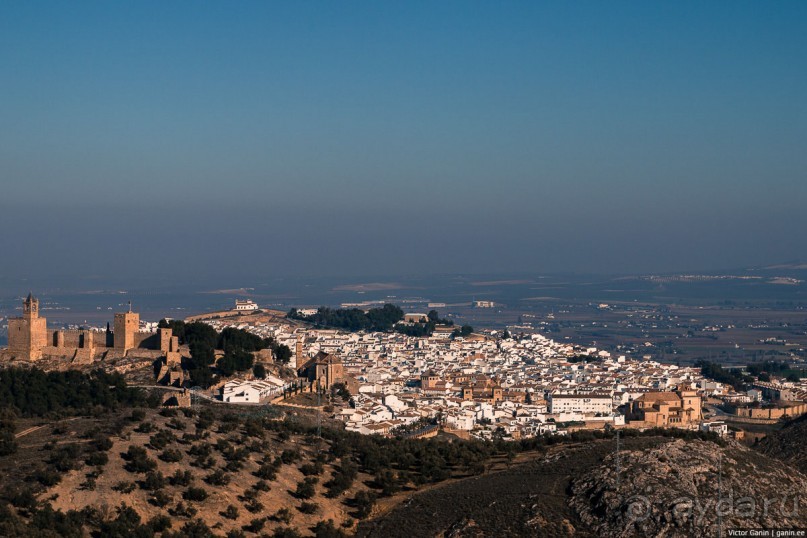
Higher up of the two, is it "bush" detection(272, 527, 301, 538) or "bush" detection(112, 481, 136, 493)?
"bush" detection(112, 481, 136, 493)

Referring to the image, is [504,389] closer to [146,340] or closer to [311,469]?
[146,340]

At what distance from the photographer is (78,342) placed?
1608 inches

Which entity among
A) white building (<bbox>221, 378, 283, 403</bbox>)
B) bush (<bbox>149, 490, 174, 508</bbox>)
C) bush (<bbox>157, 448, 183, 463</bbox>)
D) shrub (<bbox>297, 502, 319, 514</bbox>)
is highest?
bush (<bbox>157, 448, 183, 463</bbox>)

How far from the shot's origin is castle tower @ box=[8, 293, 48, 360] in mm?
40375

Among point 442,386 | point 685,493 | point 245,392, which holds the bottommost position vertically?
point 442,386

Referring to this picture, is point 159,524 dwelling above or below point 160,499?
below

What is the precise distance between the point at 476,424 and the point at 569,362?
2229cm

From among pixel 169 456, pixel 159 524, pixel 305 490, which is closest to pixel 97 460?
pixel 169 456

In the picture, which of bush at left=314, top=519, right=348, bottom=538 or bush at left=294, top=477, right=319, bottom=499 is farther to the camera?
bush at left=294, top=477, right=319, bottom=499

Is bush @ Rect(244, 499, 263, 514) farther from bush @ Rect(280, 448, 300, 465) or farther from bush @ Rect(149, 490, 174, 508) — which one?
bush @ Rect(280, 448, 300, 465)

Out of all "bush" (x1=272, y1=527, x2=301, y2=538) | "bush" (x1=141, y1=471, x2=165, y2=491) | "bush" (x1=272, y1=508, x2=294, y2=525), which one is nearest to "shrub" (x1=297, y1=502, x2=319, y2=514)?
"bush" (x1=272, y1=508, x2=294, y2=525)

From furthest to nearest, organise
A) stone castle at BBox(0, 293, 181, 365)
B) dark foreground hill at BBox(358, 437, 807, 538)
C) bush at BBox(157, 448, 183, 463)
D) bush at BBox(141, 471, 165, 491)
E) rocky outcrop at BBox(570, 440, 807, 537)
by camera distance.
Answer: stone castle at BBox(0, 293, 181, 365)
bush at BBox(157, 448, 183, 463)
bush at BBox(141, 471, 165, 491)
dark foreground hill at BBox(358, 437, 807, 538)
rocky outcrop at BBox(570, 440, 807, 537)

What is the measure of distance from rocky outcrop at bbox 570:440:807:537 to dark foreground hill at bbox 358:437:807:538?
16 millimetres

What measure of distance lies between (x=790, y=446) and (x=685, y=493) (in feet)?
26.8
